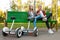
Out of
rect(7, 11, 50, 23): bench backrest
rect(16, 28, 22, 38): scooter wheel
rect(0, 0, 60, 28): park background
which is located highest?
rect(0, 0, 60, 28): park background

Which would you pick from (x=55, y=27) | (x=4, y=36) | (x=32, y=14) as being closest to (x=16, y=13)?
(x=32, y=14)

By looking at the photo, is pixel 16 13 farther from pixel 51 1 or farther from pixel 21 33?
pixel 51 1

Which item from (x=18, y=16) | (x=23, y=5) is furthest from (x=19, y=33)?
(x=23, y=5)

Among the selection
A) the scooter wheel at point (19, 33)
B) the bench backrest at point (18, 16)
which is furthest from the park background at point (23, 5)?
the scooter wheel at point (19, 33)

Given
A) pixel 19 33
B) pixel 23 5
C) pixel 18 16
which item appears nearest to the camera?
pixel 19 33

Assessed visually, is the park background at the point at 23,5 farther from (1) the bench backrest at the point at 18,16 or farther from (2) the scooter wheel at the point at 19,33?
(2) the scooter wheel at the point at 19,33

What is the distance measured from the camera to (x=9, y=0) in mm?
10258

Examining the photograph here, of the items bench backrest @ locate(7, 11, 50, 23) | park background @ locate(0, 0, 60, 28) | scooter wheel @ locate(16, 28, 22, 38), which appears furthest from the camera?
park background @ locate(0, 0, 60, 28)

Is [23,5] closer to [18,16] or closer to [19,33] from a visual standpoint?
[18,16]

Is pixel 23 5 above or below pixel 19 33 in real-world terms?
above

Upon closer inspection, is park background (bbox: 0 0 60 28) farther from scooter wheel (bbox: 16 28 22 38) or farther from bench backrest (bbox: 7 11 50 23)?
scooter wheel (bbox: 16 28 22 38)

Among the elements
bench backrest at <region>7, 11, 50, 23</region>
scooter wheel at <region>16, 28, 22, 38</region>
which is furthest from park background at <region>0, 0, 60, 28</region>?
scooter wheel at <region>16, 28, 22, 38</region>

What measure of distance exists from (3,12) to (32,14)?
211 cm

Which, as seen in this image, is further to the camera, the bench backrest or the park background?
the park background
